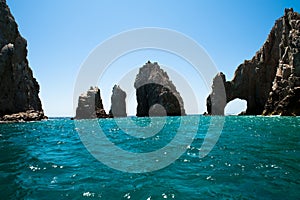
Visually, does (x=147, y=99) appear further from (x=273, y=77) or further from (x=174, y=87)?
(x=273, y=77)

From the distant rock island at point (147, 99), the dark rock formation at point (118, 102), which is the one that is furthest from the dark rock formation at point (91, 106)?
the dark rock formation at point (118, 102)

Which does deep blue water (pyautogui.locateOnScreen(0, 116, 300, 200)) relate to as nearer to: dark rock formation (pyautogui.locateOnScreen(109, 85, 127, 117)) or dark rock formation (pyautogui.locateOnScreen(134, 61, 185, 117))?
dark rock formation (pyautogui.locateOnScreen(134, 61, 185, 117))

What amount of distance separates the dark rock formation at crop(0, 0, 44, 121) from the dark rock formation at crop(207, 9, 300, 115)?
86.0 meters

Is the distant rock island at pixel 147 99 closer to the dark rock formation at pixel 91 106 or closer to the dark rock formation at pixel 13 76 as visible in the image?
the dark rock formation at pixel 91 106

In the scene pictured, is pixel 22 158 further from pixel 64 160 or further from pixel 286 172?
pixel 286 172

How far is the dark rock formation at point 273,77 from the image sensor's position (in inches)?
2874

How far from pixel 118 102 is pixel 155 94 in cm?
3981

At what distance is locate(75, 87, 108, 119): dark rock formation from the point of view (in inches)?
5104

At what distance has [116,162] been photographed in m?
12.4

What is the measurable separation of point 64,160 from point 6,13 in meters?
87.1

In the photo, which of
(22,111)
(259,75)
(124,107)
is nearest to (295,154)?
(22,111)

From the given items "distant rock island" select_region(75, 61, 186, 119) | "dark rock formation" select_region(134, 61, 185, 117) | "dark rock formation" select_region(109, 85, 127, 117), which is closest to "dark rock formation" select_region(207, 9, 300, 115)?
"dark rock formation" select_region(134, 61, 185, 117)

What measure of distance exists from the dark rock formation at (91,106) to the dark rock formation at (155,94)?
31721mm

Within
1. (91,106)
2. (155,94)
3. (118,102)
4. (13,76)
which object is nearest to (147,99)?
(155,94)
